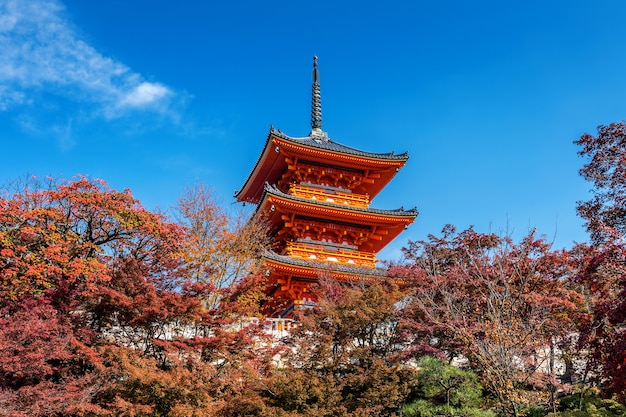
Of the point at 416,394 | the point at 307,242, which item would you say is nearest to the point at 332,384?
the point at 416,394

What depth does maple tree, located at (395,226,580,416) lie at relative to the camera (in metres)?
10.3

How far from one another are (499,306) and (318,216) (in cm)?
1066

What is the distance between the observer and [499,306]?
38.3 feet

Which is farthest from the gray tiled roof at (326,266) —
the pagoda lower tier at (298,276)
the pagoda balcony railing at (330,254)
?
the pagoda balcony railing at (330,254)

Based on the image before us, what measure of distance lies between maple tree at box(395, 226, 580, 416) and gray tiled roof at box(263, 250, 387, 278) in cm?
390

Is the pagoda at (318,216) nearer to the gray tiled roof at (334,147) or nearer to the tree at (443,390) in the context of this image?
the gray tiled roof at (334,147)

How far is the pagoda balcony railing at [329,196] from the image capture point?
73.3ft

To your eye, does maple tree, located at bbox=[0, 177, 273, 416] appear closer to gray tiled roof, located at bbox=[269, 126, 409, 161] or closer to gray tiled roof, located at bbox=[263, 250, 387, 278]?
gray tiled roof, located at bbox=[263, 250, 387, 278]

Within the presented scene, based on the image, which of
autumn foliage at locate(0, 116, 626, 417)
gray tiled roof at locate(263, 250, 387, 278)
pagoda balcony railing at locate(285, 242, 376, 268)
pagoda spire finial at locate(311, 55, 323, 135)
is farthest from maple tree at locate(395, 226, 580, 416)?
pagoda spire finial at locate(311, 55, 323, 135)

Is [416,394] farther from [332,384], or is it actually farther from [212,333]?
[212,333]

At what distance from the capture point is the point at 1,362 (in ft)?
33.1

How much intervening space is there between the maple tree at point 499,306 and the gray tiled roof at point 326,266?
12.8 feet

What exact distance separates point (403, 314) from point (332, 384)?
2951 mm

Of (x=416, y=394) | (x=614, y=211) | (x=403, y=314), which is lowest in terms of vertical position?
(x=416, y=394)
